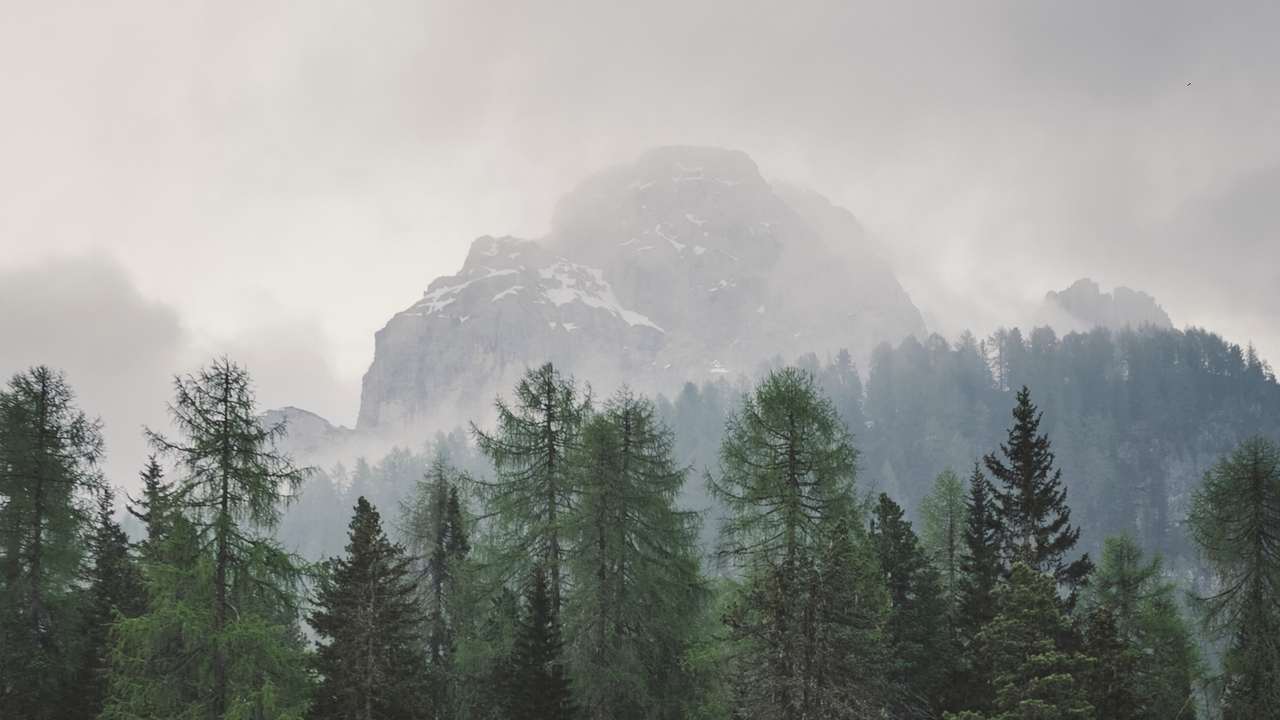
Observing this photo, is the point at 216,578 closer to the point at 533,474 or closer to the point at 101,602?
the point at 533,474

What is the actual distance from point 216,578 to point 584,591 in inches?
390

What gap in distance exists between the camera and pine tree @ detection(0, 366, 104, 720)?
24.5 meters

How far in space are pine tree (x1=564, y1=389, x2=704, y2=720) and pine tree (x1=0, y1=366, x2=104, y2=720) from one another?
17.8m

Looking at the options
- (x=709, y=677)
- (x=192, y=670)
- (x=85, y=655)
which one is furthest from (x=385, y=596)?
(x=85, y=655)

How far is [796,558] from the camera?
68.8ft

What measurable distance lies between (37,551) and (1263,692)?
41.8 metres

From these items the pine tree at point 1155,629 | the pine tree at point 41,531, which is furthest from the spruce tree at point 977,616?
the pine tree at point 41,531

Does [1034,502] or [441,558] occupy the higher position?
[1034,502]

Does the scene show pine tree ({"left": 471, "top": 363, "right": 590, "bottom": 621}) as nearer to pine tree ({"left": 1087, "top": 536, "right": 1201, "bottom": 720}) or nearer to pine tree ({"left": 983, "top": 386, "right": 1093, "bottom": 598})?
pine tree ({"left": 983, "top": 386, "right": 1093, "bottom": 598})

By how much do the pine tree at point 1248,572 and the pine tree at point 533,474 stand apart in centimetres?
2320

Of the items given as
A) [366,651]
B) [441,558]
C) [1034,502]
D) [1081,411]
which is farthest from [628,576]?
[1081,411]

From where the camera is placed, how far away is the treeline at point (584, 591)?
18.4 m

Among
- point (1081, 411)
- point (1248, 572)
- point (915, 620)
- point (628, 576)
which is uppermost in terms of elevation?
point (1081, 411)

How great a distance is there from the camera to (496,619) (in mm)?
24859
